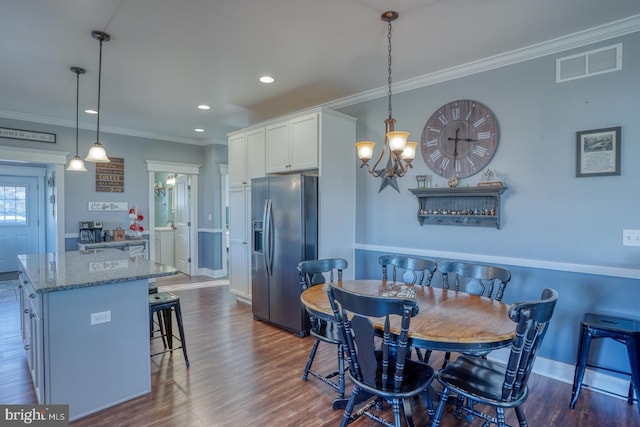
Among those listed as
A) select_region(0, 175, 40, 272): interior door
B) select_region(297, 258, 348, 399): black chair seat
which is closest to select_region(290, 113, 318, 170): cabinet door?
select_region(297, 258, 348, 399): black chair seat

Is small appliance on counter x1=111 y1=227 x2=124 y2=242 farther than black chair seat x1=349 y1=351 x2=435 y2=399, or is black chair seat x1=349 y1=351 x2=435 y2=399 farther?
small appliance on counter x1=111 y1=227 x2=124 y2=242

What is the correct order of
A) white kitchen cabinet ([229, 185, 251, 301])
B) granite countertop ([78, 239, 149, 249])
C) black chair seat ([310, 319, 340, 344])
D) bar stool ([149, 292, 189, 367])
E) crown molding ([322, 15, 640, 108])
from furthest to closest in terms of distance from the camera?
1. granite countertop ([78, 239, 149, 249])
2. white kitchen cabinet ([229, 185, 251, 301])
3. bar stool ([149, 292, 189, 367])
4. crown molding ([322, 15, 640, 108])
5. black chair seat ([310, 319, 340, 344])

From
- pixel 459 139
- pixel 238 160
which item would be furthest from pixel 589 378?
pixel 238 160

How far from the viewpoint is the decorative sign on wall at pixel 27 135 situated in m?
4.87

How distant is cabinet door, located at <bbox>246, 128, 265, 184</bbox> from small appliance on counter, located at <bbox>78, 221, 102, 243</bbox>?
9.03 feet

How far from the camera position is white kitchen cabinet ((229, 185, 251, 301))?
4.85m

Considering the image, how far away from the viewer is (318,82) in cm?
377

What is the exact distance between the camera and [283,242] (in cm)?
390

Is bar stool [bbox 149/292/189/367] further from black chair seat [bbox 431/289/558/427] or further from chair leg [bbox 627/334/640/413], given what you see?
chair leg [bbox 627/334/640/413]

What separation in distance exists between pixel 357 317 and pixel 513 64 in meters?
2.71

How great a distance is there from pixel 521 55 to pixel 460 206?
1.41 metres

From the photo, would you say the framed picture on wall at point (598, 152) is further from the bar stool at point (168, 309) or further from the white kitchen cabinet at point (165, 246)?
the white kitchen cabinet at point (165, 246)

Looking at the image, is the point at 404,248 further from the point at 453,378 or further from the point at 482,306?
the point at 453,378

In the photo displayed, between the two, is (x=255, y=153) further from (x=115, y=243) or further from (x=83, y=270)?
(x=115, y=243)
